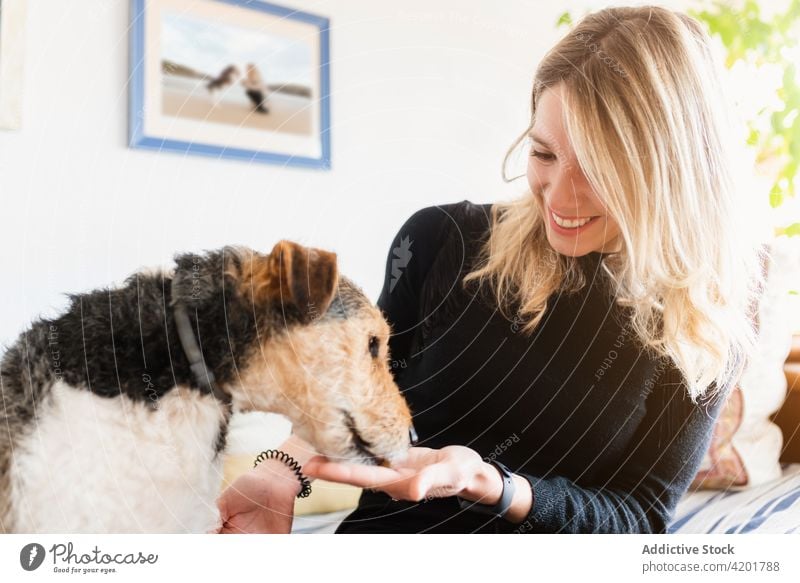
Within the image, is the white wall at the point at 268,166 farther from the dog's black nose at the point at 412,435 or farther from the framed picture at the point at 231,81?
the dog's black nose at the point at 412,435

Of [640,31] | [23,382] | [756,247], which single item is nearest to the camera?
[23,382]

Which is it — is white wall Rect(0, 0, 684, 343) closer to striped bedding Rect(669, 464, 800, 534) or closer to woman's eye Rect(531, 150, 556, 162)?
woman's eye Rect(531, 150, 556, 162)

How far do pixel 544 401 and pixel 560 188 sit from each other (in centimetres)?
24

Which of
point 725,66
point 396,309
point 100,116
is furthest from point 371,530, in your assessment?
point 725,66

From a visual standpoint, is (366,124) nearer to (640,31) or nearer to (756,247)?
(640,31)

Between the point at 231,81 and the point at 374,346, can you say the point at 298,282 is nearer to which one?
the point at 374,346

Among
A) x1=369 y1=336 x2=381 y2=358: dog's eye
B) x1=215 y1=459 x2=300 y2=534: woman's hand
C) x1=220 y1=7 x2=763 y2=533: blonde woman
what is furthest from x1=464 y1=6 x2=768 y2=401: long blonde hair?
x1=215 y1=459 x2=300 y2=534: woman's hand

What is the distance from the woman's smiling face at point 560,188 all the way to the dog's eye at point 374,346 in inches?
9.2

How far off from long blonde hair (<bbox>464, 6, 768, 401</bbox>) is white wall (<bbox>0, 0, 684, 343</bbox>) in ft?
0.21

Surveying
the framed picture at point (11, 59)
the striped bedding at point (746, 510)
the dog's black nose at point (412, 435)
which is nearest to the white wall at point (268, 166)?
the framed picture at point (11, 59)

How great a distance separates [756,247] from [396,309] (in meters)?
0.45

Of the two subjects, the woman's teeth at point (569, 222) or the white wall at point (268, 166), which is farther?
the woman's teeth at point (569, 222)

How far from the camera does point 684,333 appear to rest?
747mm

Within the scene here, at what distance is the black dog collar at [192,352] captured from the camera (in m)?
0.58
